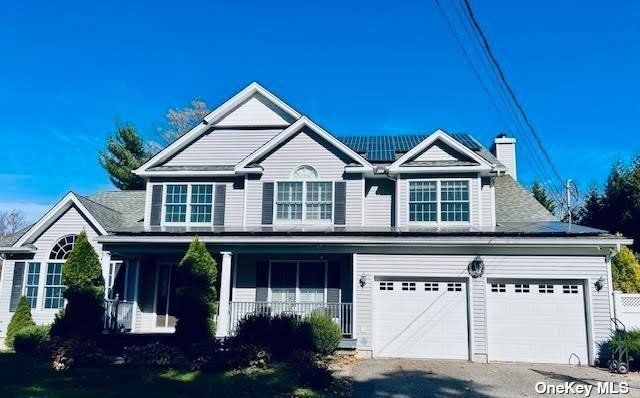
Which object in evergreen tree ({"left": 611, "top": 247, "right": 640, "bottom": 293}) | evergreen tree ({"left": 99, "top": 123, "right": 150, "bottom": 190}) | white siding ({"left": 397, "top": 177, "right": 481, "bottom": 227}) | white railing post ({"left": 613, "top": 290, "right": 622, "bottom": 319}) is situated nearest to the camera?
white railing post ({"left": 613, "top": 290, "right": 622, "bottom": 319})

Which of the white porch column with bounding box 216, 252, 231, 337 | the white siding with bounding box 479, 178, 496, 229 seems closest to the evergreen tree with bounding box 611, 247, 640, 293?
the white siding with bounding box 479, 178, 496, 229

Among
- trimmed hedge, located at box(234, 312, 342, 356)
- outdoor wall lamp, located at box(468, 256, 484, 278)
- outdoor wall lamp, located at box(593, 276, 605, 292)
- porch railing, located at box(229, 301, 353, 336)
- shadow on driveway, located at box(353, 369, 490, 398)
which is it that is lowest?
shadow on driveway, located at box(353, 369, 490, 398)

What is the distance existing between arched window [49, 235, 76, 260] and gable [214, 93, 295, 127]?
21.8 ft

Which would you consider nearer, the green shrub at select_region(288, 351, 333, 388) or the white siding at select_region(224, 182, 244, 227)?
the green shrub at select_region(288, 351, 333, 388)

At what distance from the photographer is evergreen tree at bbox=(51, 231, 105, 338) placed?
46.0 ft

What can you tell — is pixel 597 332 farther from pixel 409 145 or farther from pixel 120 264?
pixel 120 264

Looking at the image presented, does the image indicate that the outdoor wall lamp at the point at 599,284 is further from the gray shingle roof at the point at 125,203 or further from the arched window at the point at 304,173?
the gray shingle roof at the point at 125,203

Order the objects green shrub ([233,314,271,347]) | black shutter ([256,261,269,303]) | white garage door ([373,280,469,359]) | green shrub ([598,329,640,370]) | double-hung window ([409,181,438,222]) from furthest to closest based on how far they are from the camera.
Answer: double-hung window ([409,181,438,222]), black shutter ([256,261,269,303]), white garage door ([373,280,469,359]), green shrub ([233,314,271,347]), green shrub ([598,329,640,370])

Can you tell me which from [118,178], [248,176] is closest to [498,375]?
[248,176]

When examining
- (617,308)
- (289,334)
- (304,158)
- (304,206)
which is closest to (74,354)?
(289,334)

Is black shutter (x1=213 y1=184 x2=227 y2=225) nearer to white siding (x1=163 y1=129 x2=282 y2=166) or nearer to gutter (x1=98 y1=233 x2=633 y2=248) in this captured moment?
white siding (x1=163 y1=129 x2=282 y2=166)

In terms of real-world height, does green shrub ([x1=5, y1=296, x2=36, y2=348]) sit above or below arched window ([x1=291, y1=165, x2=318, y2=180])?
below

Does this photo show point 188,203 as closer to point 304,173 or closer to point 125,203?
point 304,173

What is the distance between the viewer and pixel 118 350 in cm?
1454
